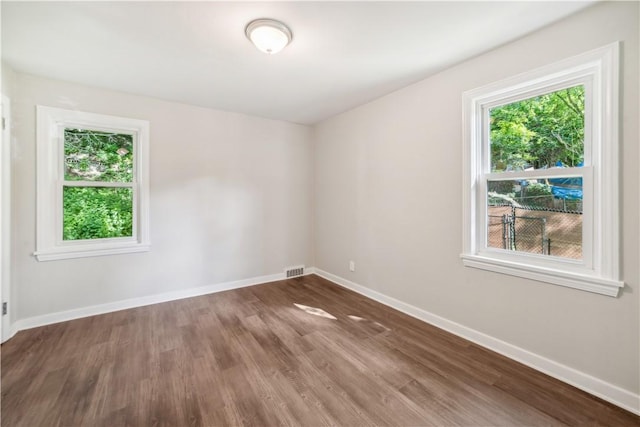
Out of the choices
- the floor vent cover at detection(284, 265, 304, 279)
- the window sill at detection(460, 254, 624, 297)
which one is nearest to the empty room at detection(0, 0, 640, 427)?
the window sill at detection(460, 254, 624, 297)

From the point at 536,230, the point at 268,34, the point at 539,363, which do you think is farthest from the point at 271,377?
the point at 268,34

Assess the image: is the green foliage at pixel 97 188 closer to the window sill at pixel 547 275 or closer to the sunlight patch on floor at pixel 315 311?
the sunlight patch on floor at pixel 315 311

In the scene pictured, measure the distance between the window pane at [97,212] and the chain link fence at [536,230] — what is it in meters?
3.91

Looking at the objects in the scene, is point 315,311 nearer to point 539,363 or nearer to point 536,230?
point 539,363

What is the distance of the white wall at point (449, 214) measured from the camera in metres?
1.57

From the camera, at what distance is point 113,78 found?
103 inches

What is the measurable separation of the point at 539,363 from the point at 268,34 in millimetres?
3090

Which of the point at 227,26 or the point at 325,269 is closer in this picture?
the point at 227,26

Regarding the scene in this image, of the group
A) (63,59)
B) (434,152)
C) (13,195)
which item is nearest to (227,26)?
(63,59)

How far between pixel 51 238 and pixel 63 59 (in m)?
1.72

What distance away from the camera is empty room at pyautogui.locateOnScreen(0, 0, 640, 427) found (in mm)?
1621

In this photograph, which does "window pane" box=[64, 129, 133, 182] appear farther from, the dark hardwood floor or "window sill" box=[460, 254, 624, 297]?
"window sill" box=[460, 254, 624, 297]

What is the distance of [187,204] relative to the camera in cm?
336

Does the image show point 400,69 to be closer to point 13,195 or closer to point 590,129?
point 590,129
